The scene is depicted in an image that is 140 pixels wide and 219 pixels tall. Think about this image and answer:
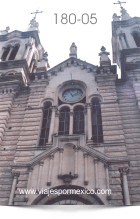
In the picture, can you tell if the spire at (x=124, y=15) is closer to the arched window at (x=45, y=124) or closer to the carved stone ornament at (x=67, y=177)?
the arched window at (x=45, y=124)

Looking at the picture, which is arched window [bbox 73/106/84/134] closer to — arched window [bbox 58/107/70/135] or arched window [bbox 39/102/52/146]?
arched window [bbox 58/107/70/135]

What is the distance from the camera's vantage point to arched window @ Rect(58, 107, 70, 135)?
1631cm

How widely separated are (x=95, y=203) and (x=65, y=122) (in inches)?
265

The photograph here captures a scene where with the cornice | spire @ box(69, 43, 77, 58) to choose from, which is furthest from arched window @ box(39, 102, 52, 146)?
the cornice

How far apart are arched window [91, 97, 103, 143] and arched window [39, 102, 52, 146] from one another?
11.3 feet

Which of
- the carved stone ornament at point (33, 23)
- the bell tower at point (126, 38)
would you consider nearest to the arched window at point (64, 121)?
the bell tower at point (126, 38)

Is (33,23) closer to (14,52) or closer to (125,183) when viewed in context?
(14,52)

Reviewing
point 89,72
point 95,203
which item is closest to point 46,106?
point 89,72

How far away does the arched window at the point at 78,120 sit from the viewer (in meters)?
16.3

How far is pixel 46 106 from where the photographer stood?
18.6 meters

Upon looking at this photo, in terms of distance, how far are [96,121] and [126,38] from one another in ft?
45.5

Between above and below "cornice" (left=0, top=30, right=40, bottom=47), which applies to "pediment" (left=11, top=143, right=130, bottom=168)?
below

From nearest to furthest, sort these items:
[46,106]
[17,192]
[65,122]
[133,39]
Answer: [17,192]
[65,122]
[46,106]
[133,39]

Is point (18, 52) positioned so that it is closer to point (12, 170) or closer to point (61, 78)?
point (61, 78)
